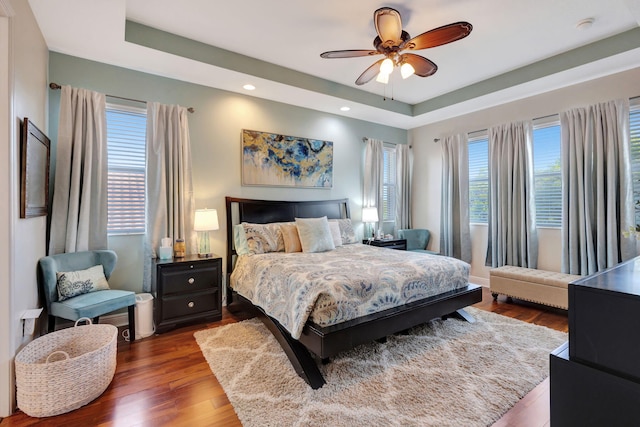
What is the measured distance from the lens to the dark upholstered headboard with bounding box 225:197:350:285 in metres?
3.98

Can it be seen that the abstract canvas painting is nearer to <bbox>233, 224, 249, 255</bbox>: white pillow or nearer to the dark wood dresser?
<bbox>233, 224, 249, 255</bbox>: white pillow

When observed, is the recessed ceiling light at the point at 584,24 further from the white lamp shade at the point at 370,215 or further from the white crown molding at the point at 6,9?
the white crown molding at the point at 6,9

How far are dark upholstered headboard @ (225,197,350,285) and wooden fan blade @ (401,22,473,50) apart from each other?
2.49m

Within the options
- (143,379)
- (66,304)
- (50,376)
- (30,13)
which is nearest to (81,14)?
(30,13)

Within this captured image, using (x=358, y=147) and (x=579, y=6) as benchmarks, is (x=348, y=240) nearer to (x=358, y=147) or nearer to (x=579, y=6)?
(x=358, y=147)

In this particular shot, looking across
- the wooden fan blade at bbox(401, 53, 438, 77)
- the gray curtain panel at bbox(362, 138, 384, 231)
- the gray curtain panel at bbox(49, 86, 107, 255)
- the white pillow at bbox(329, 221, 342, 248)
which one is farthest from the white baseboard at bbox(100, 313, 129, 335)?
the wooden fan blade at bbox(401, 53, 438, 77)

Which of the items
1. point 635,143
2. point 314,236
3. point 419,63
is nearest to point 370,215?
point 314,236

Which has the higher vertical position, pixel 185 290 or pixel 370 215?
Answer: pixel 370 215

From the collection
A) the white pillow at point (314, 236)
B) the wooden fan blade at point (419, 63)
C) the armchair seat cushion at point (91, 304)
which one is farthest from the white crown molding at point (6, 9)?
the white pillow at point (314, 236)

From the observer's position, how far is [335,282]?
237 cm

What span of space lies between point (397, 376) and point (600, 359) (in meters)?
1.50

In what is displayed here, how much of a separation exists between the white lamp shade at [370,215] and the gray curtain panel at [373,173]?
10.1 inches

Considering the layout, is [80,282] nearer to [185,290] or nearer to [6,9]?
[185,290]

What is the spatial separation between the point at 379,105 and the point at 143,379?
4.42 meters
